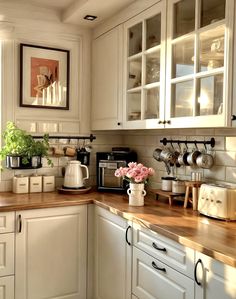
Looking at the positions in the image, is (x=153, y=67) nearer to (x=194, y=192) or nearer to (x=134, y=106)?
(x=134, y=106)

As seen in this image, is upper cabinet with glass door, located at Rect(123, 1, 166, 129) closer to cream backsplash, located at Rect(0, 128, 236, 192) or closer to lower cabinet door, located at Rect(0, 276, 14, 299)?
cream backsplash, located at Rect(0, 128, 236, 192)

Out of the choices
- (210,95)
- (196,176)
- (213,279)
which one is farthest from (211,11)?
(213,279)

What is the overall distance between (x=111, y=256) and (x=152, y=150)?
963 millimetres

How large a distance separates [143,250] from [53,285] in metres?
0.87

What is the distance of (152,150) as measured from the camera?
2.76m

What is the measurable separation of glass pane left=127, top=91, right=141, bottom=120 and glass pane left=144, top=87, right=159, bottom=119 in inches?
3.6

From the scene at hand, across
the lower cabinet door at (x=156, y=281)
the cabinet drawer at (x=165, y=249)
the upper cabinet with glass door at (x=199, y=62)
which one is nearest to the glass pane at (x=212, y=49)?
the upper cabinet with glass door at (x=199, y=62)

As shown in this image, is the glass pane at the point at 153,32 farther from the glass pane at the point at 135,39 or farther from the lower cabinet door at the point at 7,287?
the lower cabinet door at the point at 7,287

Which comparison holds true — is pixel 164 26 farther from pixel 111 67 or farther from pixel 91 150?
pixel 91 150

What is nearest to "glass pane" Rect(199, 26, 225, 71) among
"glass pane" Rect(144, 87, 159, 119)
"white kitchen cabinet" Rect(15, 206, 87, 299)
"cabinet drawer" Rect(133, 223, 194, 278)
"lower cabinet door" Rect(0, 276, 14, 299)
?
"glass pane" Rect(144, 87, 159, 119)

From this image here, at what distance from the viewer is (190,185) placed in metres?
2.10

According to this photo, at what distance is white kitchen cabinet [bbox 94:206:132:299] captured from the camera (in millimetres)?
2018

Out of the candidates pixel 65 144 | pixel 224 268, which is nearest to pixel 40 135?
pixel 65 144

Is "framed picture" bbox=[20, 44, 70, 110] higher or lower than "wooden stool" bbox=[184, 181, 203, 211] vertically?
higher
